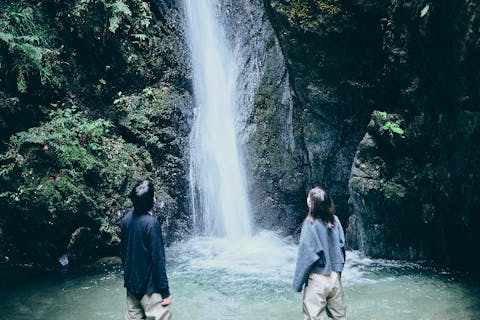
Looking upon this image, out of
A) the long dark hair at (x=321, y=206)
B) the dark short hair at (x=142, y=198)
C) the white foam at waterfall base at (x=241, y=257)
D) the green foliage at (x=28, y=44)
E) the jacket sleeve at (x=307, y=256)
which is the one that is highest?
the green foliage at (x=28, y=44)

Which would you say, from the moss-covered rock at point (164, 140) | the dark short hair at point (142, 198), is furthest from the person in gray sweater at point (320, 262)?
the moss-covered rock at point (164, 140)

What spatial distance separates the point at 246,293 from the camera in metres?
7.57

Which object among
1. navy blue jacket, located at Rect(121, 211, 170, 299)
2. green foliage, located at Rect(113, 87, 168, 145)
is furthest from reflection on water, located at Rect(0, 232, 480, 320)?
green foliage, located at Rect(113, 87, 168, 145)

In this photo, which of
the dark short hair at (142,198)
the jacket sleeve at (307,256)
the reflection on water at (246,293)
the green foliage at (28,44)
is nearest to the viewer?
the dark short hair at (142,198)

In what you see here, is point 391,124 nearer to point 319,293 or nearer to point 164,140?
point 319,293

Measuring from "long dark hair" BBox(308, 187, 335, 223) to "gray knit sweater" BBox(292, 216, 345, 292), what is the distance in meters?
0.06

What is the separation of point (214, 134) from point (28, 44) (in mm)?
5348

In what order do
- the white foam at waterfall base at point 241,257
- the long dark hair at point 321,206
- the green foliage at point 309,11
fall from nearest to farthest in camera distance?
1. the long dark hair at point 321,206
2. the white foam at waterfall base at point 241,257
3. the green foliage at point 309,11

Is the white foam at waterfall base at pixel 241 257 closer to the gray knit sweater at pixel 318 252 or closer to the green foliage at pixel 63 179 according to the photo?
the green foliage at pixel 63 179

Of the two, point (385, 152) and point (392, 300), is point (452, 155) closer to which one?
point (385, 152)

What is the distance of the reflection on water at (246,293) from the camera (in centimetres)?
653

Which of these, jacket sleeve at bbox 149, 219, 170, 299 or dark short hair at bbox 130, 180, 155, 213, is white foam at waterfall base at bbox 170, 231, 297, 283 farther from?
dark short hair at bbox 130, 180, 155, 213

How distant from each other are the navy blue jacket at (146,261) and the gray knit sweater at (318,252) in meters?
1.39

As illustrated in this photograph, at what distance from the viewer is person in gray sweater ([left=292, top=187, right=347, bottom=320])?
14.8 feet
